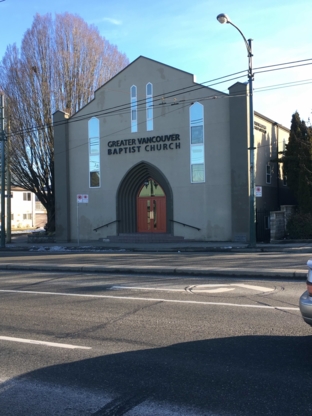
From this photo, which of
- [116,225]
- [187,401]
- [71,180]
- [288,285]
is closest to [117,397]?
[187,401]

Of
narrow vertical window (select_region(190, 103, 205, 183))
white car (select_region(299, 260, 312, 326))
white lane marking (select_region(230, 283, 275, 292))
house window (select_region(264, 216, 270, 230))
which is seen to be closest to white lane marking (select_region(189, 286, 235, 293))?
white lane marking (select_region(230, 283, 275, 292))

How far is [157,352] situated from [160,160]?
22011 millimetres

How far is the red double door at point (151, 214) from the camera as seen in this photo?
2864 cm

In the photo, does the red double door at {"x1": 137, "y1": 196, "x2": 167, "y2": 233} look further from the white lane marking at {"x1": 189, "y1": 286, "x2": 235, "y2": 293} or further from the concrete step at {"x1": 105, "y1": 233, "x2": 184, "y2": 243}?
the white lane marking at {"x1": 189, "y1": 286, "x2": 235, "y2": 293}

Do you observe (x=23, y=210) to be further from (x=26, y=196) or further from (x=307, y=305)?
Result: (x=307, y=305)

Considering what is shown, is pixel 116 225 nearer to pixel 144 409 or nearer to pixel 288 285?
→ pixel 288 285

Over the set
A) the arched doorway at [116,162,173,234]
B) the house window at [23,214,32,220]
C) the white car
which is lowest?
the white car

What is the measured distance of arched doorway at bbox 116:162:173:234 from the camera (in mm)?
28031

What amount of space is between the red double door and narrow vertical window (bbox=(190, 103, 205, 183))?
333 centimetres

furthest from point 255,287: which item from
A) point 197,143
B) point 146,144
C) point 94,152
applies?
point 94,152

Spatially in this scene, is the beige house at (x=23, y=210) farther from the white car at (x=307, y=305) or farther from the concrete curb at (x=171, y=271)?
the white car at (x=307, y=305)

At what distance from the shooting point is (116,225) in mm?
28938

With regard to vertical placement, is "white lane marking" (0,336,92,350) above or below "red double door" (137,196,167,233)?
below

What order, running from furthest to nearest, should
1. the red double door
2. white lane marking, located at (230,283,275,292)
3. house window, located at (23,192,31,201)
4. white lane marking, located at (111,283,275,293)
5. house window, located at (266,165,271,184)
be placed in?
1. house window, located at (23,192,31,201)
2. house window, located at (266,165,271,184)
3. the red double door
4. white lane marking, located at (111,283,275,293)
5. white lane marking, located at (230,283,275,292)
